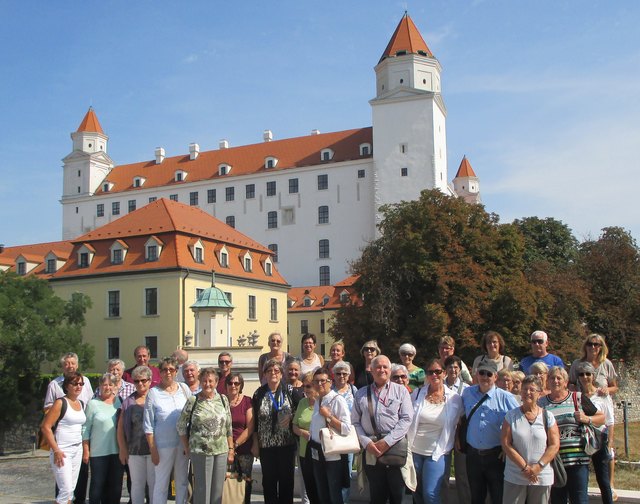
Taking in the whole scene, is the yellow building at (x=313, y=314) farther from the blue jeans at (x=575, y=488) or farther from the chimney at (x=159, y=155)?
the blue jeans at (x=575, y=488)

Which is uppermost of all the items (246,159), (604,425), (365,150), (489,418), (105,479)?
(246,159)

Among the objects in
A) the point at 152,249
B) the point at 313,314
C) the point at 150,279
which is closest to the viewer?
the point at 150,279

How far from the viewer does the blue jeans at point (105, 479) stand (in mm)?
7738

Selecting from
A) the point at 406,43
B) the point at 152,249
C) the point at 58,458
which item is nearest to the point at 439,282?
the point at 152,249

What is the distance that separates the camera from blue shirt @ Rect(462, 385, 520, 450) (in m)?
6.77

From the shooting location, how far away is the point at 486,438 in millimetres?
6766

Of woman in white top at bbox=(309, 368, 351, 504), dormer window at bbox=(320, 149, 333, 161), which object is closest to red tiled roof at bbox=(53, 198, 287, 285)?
dormer window at bbox=(320, 149, 333, 161)

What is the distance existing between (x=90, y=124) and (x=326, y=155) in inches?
1198

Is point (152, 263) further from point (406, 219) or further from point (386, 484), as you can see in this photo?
point (386, 484)

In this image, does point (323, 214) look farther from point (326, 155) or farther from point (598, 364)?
point (598, 364)

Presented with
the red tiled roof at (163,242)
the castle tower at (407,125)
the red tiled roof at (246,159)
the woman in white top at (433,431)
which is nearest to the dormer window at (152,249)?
the red tiled roof at (163,242)

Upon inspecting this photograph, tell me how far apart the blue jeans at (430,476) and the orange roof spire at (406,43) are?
6277 cm

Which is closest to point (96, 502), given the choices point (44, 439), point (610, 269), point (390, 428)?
point (44, 439)

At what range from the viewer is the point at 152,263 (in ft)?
119
